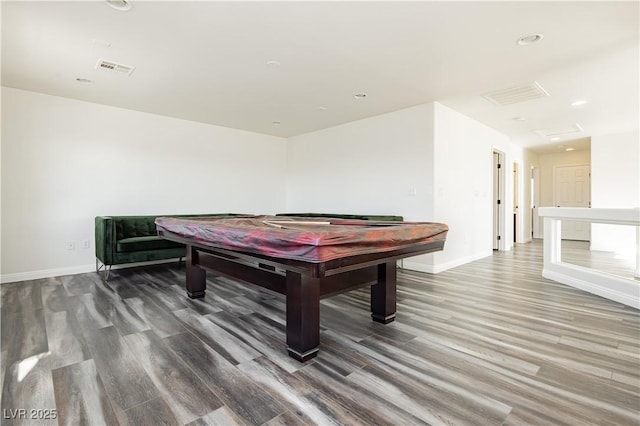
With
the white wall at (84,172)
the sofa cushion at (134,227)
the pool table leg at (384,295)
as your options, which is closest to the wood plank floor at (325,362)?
the pool table leg at (384,295)

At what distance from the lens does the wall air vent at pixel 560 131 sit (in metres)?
5.73

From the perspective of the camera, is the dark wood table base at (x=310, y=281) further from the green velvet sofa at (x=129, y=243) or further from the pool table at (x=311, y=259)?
the green velvet sofa at (x=129, y=243)

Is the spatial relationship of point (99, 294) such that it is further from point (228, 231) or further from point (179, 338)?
point (228, 231)

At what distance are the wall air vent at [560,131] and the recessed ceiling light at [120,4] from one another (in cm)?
685

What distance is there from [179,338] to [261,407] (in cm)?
106

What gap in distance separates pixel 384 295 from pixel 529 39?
2.56 m

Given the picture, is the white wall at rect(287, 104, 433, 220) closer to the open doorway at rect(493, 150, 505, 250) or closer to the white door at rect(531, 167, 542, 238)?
the open doorway at rect(493, 150, 505, 250)

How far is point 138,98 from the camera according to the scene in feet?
13.6

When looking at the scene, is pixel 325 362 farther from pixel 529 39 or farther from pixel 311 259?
pixel 529 39

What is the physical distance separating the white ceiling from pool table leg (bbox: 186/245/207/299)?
198 centimetres

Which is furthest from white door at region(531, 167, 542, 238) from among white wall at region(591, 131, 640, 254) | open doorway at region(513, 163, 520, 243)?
white wall at region(591, 131, 640, 254)

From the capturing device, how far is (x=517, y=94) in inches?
157

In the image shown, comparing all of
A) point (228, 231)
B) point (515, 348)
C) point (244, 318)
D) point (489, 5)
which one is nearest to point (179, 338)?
point (244, 318)

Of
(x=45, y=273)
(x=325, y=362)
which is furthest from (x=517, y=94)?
(x=45, y=273)
